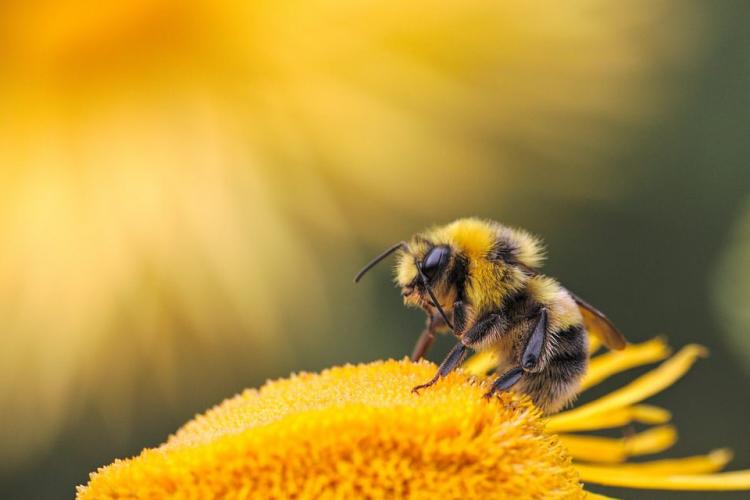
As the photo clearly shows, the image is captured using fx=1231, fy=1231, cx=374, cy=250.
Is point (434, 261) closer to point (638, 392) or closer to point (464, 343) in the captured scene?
point (464, 343)

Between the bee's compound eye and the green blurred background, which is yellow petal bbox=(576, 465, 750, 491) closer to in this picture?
the bee's compound eye

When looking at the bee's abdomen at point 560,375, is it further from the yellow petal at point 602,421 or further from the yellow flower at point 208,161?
the yellow flower at point 208,161

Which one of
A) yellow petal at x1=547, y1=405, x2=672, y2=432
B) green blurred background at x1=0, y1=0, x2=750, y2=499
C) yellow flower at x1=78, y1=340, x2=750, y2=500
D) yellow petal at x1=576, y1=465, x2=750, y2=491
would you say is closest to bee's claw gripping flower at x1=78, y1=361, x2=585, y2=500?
yellow flower at x1=78, y1=340, x2=750, y2=500

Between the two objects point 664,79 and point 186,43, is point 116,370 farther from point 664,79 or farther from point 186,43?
point 664,79

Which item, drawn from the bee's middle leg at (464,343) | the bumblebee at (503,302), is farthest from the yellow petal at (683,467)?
the bee's middle leg at (464,343)

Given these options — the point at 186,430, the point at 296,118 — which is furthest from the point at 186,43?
the point at 186,430

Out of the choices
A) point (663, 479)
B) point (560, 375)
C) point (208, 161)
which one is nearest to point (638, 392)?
point (663, 479)

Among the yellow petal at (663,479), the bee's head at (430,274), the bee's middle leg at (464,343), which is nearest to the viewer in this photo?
the bee's middle leg at (464,343)
